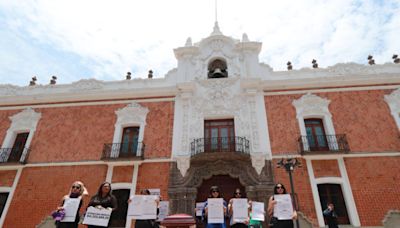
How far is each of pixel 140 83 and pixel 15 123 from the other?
6.53m

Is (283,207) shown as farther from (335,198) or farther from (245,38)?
(245,38)

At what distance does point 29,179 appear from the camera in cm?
1109

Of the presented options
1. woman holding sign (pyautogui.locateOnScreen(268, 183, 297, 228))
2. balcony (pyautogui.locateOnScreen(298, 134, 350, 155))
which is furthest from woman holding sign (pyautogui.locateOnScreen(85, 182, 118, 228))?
Result: balcony (pyautogui.locateOnScreen(298, 134, 350, 155))

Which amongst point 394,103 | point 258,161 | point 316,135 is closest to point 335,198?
point 316,135

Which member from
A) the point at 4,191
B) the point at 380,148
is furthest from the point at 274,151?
the point at 4,191

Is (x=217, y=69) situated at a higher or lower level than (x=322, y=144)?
higher

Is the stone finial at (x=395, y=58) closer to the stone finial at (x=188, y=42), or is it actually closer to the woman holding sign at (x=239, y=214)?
the stone finial at (x=188, y=42)

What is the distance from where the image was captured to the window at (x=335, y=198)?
9.41 m

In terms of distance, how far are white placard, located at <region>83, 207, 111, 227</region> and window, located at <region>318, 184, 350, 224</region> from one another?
8293mm

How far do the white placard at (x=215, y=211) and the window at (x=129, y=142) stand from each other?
661 cm

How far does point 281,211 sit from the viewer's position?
191 inches

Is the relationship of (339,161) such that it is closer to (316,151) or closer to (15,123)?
(316,151)

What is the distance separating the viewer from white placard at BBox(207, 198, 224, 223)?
5.11 meters

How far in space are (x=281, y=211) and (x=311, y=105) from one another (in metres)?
7.85
